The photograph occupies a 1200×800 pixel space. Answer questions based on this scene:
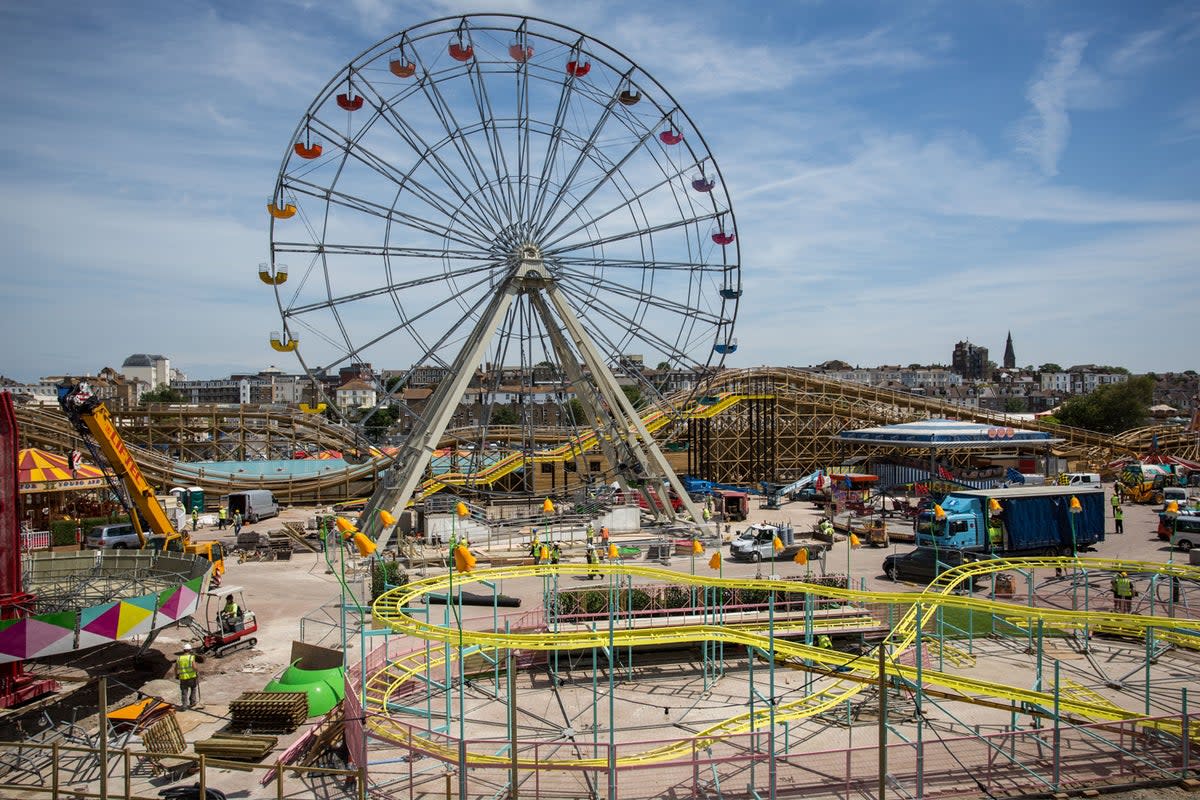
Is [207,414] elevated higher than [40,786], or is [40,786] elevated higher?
[207,414]

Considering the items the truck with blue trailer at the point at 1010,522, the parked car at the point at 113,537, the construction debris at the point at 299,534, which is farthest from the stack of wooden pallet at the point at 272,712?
the truck with blue trailer at the point at 1010,522

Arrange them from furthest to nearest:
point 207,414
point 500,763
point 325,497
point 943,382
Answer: point 943,382 < point 207,414 < point 325,497 < point 500,763

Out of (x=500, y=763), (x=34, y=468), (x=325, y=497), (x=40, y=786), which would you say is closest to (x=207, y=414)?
(x=325, y=497)

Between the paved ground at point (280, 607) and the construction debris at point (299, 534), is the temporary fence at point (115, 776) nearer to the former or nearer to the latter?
the paved ground at point (280, 607)

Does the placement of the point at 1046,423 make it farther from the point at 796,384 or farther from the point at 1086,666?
the point at 1086,666

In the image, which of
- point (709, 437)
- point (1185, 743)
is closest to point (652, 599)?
point (1185, 743)

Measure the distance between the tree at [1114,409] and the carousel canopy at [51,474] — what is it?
78824 mm

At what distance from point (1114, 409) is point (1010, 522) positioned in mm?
65240

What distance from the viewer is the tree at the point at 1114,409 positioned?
80.1 metres

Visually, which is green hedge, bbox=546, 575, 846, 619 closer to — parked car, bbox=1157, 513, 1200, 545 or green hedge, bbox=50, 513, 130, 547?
parked car, bbox=1157, 513, 1200, 545

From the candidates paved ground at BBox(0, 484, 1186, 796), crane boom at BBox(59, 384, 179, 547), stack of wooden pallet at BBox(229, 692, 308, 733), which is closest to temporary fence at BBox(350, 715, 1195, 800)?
stack of wooden pallet at BBox(229, 692, 308, 733)

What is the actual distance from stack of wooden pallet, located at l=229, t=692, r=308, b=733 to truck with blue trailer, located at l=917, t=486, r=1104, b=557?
19.0 m

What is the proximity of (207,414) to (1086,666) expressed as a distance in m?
44.3

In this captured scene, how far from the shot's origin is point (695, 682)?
637 inches
